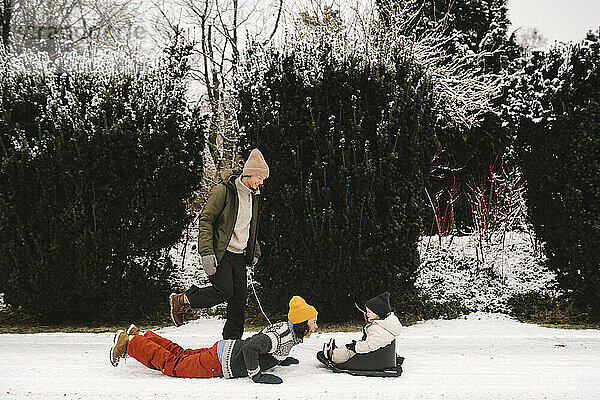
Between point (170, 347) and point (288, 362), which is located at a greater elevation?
point (170, 347)

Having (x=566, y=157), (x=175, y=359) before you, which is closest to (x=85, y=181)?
(x=175, y=359)

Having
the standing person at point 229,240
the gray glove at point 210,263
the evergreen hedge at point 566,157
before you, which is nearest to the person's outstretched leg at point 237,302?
the standing person at point 229,240

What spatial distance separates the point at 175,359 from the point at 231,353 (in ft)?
1.42

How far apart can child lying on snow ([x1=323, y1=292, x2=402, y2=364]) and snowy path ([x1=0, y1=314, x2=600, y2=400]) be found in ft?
0.54

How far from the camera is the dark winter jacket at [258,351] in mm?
3646

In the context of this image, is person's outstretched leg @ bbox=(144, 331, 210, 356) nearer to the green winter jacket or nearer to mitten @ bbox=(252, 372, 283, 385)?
mitten @ bbox=(252, 372, 283, 385)

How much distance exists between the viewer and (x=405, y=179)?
19.8 feet

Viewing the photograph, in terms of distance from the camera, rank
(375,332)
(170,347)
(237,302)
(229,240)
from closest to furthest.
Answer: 1. (375,332)
2. (170,347)
3. (229,240)
4. (237,302)

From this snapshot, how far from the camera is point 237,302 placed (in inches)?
184

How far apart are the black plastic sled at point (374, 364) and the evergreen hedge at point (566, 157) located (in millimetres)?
3381

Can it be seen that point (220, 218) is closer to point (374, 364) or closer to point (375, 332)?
point (375, 332)

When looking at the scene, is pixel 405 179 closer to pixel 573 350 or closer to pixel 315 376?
pixel 573 350

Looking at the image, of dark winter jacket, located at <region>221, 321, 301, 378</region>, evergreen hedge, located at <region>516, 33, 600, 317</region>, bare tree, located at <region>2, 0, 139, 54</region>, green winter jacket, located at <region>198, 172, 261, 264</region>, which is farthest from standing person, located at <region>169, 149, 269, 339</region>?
bare tree, located at <region>2, 0, 139, 54</region>

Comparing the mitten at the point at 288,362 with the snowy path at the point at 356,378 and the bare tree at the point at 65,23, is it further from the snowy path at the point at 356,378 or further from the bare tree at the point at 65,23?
the bare tree at the point at 65,23
